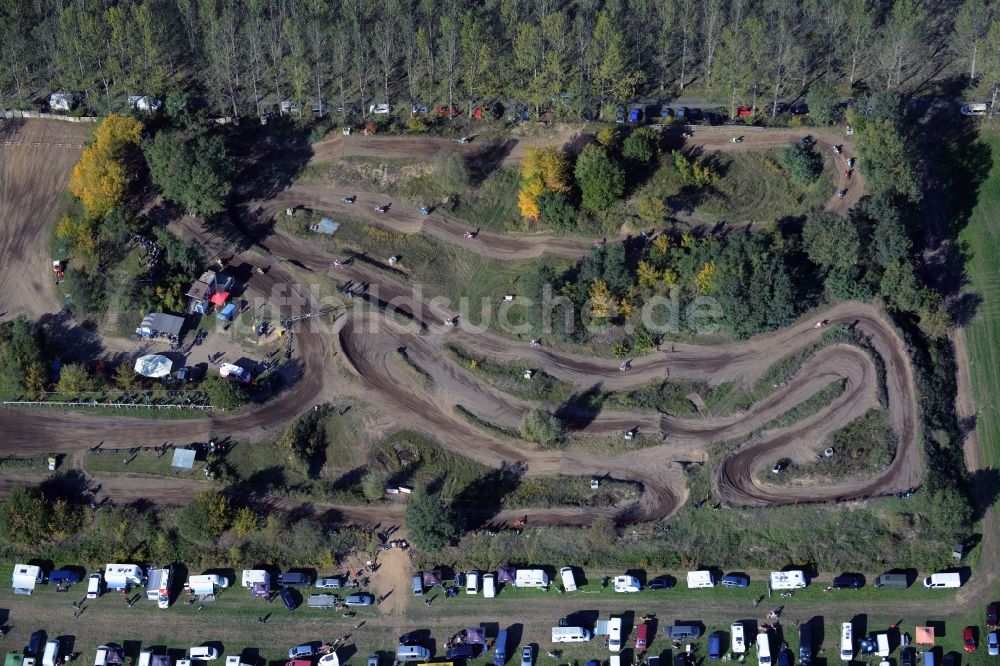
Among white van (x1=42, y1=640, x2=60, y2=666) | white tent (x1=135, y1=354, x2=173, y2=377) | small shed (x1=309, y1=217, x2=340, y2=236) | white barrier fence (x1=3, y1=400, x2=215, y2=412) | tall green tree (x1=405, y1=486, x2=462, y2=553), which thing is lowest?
white van (x1=42, y1=640, x2=60, y2=666)

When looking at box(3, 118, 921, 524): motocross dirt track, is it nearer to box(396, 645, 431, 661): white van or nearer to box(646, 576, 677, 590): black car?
box(646, 576, 677, 590): black car

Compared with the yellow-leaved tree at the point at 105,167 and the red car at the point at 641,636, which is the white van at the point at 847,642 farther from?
the yellow-leaved tree at the point at 105,167

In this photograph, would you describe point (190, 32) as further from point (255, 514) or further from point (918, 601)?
point (918, 601)

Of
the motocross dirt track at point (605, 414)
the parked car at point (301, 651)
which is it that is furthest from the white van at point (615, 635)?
the parked car at point (301, 651)

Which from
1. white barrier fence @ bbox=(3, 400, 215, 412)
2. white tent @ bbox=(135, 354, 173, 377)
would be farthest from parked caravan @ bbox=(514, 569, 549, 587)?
white tent @ bbox=(135, 354, 173, 377)

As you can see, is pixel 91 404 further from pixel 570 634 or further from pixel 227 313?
pixel 570 634

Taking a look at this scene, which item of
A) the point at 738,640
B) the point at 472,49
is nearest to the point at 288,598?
the point at 738,640

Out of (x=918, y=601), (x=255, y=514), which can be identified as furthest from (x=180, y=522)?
(x=918, y=601)

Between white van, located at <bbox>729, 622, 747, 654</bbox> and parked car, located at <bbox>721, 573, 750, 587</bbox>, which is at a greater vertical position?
parked car, located at <bbox>721, 573, 750, 587</bbox>
